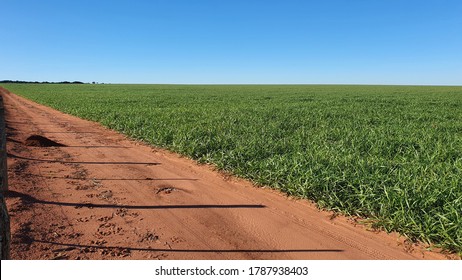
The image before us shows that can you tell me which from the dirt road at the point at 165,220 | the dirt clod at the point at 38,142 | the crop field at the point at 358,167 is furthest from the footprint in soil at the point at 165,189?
the dirt clod at the point at 38,142

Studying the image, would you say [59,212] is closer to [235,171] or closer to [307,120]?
[235,171]

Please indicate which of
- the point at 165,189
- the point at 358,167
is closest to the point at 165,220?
the point at 165,189

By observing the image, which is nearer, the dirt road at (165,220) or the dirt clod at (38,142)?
the dirt road at (165,220)

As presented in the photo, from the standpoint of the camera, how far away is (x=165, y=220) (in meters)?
4.00

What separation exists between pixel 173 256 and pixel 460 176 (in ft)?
15.2

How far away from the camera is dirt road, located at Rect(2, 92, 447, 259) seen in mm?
3307

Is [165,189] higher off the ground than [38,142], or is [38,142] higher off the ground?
[38,142]

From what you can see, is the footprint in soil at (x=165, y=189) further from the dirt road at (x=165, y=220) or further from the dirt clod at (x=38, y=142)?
the dirt clod at (x=38, y=142)

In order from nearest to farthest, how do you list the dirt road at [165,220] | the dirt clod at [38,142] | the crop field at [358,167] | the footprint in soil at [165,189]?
1. the dirt road at [165,220]
2. the crop field at [358,167]
3. the footprint in soil at [165,189]
4. the dirt clod at [38,142]

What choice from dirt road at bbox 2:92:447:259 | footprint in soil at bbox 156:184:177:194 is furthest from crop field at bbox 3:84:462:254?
footprint in soil at bbox 156:184:177:194

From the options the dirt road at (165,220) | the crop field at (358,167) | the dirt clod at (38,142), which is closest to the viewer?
the dirt road at (165,220)

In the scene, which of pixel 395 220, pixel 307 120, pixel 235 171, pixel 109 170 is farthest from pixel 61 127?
pixel 395 220

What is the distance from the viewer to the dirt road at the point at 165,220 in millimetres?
3307

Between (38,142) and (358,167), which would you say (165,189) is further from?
(38,142)
